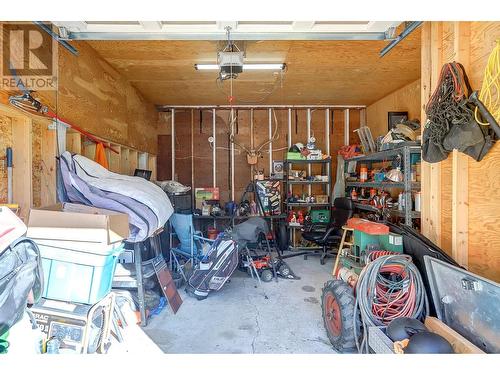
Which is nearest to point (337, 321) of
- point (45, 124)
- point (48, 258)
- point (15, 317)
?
point (15, 317)

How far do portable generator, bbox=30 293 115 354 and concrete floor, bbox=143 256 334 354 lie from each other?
59cm

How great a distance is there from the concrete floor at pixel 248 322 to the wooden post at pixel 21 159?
5.15 ft

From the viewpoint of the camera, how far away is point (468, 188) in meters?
2.03

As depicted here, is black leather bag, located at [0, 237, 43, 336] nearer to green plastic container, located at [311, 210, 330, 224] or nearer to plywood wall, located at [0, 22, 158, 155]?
plywood wall, located at [0, 22, 158, 155]

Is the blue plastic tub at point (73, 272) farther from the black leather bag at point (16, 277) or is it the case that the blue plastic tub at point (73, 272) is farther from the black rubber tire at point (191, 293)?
the black rubber tire at point (191, 293)

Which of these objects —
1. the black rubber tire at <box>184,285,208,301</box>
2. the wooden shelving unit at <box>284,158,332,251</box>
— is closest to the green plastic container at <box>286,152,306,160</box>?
the wooden shelving unit at <box>284,158,332,251</box>

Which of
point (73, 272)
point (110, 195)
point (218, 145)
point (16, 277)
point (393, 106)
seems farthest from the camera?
point (218, 145)

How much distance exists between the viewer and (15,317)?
133cm

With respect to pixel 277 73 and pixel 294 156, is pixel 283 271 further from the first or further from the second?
pixel 277 73

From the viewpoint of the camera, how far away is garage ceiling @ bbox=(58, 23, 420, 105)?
3201 mm

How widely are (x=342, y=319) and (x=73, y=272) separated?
1.98m

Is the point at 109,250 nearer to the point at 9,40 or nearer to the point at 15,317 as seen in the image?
the point at 15,317

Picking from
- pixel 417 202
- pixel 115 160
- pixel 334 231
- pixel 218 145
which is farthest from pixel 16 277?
pixel 218 145
